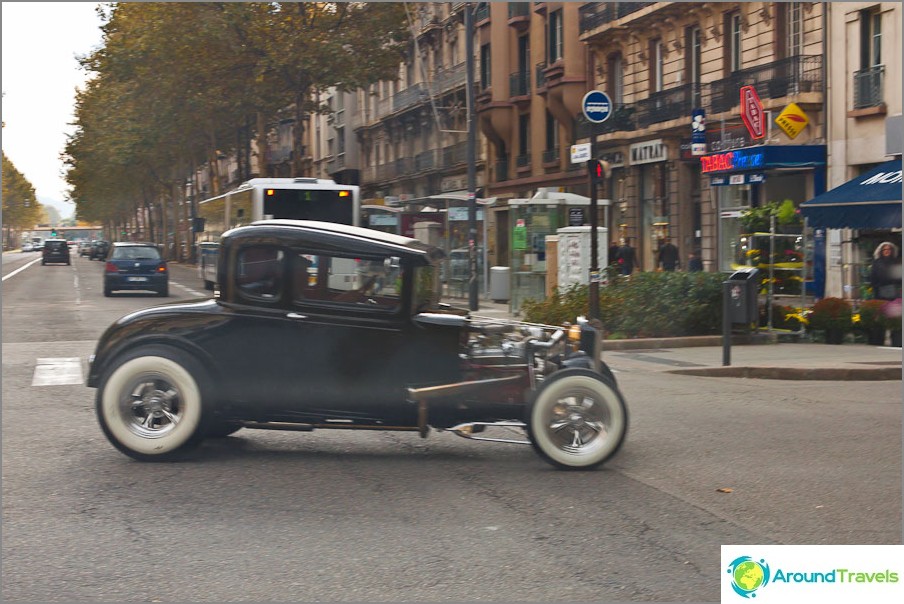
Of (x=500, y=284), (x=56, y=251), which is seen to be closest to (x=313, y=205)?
(x=500, y=284)

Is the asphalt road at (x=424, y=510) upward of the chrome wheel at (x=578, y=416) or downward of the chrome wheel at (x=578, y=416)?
downward

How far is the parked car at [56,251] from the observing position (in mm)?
78438

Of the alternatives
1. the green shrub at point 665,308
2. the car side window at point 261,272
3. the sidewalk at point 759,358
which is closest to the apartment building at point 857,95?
the green shrub at point 665,308

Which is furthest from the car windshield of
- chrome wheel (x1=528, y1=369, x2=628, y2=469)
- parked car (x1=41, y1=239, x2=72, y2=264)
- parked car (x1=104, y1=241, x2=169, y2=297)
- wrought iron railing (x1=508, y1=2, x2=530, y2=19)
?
parked car (x1=41, y1=239, x2=72, y2=264)

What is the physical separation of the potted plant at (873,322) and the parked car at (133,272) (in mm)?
21045

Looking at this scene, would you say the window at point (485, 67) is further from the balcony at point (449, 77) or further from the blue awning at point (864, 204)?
the blue awning at point (864, 204)

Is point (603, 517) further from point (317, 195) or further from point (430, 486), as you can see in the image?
point (317, 195)

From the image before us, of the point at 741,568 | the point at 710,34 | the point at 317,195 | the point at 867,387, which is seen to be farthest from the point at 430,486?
the point at 710,34

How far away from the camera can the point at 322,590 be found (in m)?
5.29

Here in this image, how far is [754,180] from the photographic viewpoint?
102 ft

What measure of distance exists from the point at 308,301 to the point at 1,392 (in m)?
5.06

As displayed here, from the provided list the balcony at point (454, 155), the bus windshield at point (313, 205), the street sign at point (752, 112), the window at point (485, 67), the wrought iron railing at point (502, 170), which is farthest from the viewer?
the balcony at point (454, 155)

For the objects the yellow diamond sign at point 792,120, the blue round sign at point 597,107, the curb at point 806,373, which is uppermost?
the yellow diamond sign at point 792,120

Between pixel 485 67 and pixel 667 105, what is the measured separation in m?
17.2
